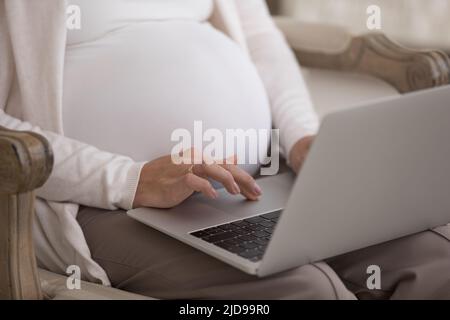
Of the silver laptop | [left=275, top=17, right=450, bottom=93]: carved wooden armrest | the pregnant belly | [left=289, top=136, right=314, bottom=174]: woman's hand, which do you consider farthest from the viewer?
[left=275, top=17, right=450, bottom=93]: carved wooden armrest

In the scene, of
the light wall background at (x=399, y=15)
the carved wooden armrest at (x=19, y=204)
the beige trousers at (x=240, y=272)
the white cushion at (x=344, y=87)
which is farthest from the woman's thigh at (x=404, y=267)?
the light wall background at (x=399, y=15)

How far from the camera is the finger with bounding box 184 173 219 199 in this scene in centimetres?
104

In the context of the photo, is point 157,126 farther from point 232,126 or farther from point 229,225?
point 229,225

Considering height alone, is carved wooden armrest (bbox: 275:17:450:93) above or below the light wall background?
above

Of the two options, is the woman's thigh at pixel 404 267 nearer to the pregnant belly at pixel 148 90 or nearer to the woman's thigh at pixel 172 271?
the woman's thigh at pixel 172 271

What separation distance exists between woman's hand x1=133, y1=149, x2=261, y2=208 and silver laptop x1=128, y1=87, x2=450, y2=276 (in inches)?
1.0

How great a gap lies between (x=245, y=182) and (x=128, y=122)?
205mm

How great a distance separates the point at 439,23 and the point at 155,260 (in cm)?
144

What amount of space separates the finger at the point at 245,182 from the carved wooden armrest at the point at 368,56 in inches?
→ 18.5

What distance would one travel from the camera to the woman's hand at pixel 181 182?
3.44 ft

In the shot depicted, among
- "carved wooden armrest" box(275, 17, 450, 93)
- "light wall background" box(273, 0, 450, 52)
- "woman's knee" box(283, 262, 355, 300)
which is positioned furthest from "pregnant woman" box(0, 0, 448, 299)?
"light wall background" box(273, 0, 450, 52)

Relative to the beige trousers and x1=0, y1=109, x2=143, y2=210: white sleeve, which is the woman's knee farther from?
x1=0, y1=109, x2=143, y2=210: white sleeve

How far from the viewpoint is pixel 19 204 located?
35.9 inches
